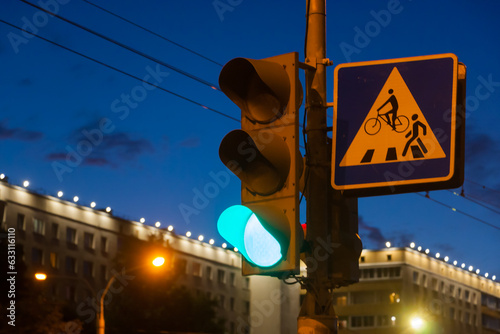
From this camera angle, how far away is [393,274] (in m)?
97.2

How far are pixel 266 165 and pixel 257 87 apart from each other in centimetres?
51

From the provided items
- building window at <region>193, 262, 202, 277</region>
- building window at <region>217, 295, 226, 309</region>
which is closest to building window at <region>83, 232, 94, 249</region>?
building window at <region>193, 262, 202, 277</region>

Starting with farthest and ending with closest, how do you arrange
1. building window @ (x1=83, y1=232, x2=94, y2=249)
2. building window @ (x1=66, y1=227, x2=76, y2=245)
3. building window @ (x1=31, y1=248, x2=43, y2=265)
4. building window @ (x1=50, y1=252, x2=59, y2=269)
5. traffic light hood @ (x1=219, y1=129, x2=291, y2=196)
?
1. building window @ (x1=83, y1=232, x2=94, y2=249)
2. building window @ (x1=66, y1=227, x2=76, y2=245)
3. building window @ (x1=50, y1=252, x2=59, y2=269)
4. building window @ (x1=31, y1=248, x2=43, y2=265)
5. traffic light hood @ (x1=219, y1=129, x2=291, y2=196)

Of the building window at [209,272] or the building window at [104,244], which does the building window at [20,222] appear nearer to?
the building window at [104,244]

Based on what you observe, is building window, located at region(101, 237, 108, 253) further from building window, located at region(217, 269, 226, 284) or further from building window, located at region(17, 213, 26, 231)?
building window, located at region(217, 269, 226, 284)

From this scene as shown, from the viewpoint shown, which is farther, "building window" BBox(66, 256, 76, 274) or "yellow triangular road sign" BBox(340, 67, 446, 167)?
"building window" BBox(66, 256, 76, 274)

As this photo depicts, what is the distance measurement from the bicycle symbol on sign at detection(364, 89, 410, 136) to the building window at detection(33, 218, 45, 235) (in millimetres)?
63902

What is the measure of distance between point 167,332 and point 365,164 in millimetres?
56431

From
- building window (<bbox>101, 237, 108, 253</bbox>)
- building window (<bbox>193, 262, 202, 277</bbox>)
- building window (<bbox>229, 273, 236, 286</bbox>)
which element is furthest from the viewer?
building window (<bbox>229, 273, 236, 286</bbox>)

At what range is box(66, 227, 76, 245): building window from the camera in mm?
69688

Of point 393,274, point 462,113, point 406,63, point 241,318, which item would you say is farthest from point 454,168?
point 393,274

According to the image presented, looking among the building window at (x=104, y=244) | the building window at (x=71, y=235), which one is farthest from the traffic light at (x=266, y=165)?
the building window at (x=104, y=244)

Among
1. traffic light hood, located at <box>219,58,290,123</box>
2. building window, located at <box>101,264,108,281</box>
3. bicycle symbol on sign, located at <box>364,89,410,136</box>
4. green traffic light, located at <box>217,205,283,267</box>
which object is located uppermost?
building window, located at <box>101,264,108,281</box>

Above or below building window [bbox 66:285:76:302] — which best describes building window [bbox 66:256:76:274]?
above
